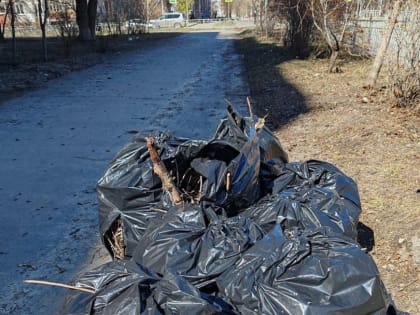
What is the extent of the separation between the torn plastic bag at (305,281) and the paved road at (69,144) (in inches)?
53.5

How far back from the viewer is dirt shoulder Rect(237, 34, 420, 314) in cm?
298

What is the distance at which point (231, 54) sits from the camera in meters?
17.9

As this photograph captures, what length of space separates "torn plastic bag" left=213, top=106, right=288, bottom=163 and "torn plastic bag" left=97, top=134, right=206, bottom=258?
329mm

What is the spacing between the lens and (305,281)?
5.57 ft

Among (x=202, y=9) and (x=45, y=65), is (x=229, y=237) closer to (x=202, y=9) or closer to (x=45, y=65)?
(x=45, y=65)

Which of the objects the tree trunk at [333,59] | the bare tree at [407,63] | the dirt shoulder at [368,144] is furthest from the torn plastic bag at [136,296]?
the tree trunk at [333,59]

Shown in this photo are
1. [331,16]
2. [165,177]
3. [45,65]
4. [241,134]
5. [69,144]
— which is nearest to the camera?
[165,177]

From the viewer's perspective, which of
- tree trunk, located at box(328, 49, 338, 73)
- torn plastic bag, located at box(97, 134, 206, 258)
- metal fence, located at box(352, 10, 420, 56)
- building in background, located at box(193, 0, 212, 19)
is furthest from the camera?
building in background, located at box(193, 0, 212, 19)

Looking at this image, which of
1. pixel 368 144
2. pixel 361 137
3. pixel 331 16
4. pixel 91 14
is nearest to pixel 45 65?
pixel 331 16

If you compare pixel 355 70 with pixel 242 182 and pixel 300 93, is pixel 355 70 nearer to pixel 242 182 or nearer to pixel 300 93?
pixel 300 93

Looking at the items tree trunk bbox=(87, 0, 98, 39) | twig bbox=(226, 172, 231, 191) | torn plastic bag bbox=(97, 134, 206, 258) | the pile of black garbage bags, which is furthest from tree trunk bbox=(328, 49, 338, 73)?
tree trunk bbox=(87, 0, 98, 39)

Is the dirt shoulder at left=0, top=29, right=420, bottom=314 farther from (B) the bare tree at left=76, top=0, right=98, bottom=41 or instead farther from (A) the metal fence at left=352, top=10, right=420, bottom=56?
(B) the bare tree at left=76, top=0, right=98, bottom=41

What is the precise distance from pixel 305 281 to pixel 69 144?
4.63 m

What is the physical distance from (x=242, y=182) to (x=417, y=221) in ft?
5.26
